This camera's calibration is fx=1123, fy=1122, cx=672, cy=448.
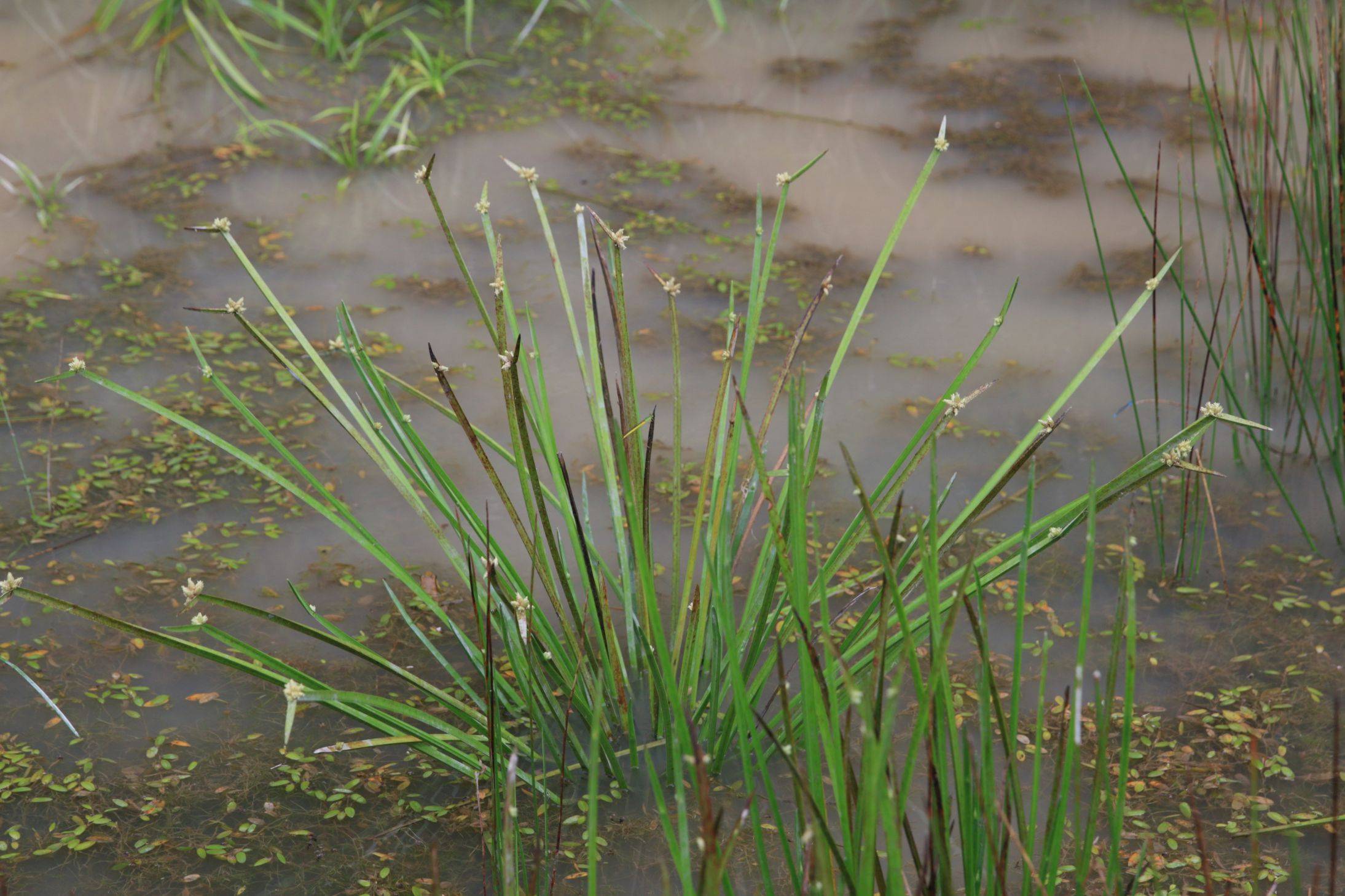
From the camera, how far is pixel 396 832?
1.48m

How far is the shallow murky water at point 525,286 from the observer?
1.68 meters

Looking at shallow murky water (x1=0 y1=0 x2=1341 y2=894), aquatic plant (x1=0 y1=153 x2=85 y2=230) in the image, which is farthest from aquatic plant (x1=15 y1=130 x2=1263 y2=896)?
aquatic plant (x1=0 y1=153 x2=85 y2=230)

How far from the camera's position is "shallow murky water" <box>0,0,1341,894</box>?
1.68 m

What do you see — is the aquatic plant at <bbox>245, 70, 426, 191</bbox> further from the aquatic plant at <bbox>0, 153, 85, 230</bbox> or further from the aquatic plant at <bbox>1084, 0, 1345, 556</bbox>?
the aquatic plant at <bbox>1084, 0, 1345, 556</bbox>

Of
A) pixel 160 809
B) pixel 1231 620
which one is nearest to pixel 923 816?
pixel 1231 620

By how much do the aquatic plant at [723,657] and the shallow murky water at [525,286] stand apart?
0.16 meters

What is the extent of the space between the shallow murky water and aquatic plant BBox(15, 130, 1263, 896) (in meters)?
0.16

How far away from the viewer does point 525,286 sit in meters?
2.67

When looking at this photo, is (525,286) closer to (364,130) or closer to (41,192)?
(364,130)

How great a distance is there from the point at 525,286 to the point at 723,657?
1.40 metres

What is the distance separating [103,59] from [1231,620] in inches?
140

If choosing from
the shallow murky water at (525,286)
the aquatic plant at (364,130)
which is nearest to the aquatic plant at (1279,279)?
the shallow murky water at (525,286)

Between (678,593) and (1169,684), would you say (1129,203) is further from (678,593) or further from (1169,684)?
(678,593)

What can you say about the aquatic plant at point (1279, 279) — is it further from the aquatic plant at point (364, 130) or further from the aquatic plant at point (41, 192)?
the aquatic plant at point (41, 192)
